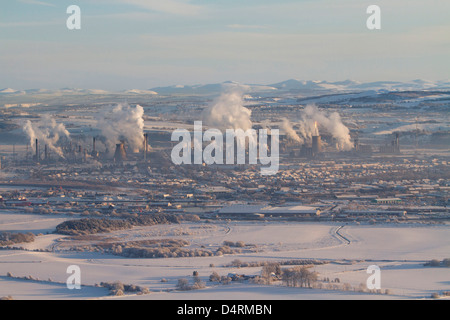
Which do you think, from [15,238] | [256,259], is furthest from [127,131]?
[256,259]

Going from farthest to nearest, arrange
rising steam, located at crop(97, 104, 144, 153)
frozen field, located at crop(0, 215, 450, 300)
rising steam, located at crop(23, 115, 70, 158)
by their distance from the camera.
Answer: rising steam, located at crop(23, 115, 70, 158) → rising steam, located at crop(97, 104, 144, 153) → frozen field, located at crop(0, 215, 450, 300)

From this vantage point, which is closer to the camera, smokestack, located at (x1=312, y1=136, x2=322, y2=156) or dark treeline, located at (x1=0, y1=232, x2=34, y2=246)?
dark treeline, located at (x1=0, y1=232, x2=34, y2=246)

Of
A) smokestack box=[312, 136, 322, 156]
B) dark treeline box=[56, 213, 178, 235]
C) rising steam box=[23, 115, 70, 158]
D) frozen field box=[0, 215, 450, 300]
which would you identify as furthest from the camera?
rising steam box=[23, 115, 70, 158]

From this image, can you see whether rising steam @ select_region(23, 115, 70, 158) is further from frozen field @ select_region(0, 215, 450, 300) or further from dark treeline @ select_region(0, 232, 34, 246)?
dark treeline @ select_region(0, 232, 34, 246)

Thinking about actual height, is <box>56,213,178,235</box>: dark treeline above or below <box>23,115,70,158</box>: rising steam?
below

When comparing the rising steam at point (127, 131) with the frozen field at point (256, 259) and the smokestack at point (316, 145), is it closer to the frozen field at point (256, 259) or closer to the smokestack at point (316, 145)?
the smokestack at point (316, 145)

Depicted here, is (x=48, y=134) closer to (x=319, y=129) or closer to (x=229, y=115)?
(x=229, y=115)

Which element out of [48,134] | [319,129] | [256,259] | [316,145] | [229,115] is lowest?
[256,259]

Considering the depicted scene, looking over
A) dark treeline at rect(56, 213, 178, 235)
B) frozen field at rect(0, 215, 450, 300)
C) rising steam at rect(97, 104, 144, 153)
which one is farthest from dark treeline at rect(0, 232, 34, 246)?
rising steam at rect(97, 104, 144, 153)
